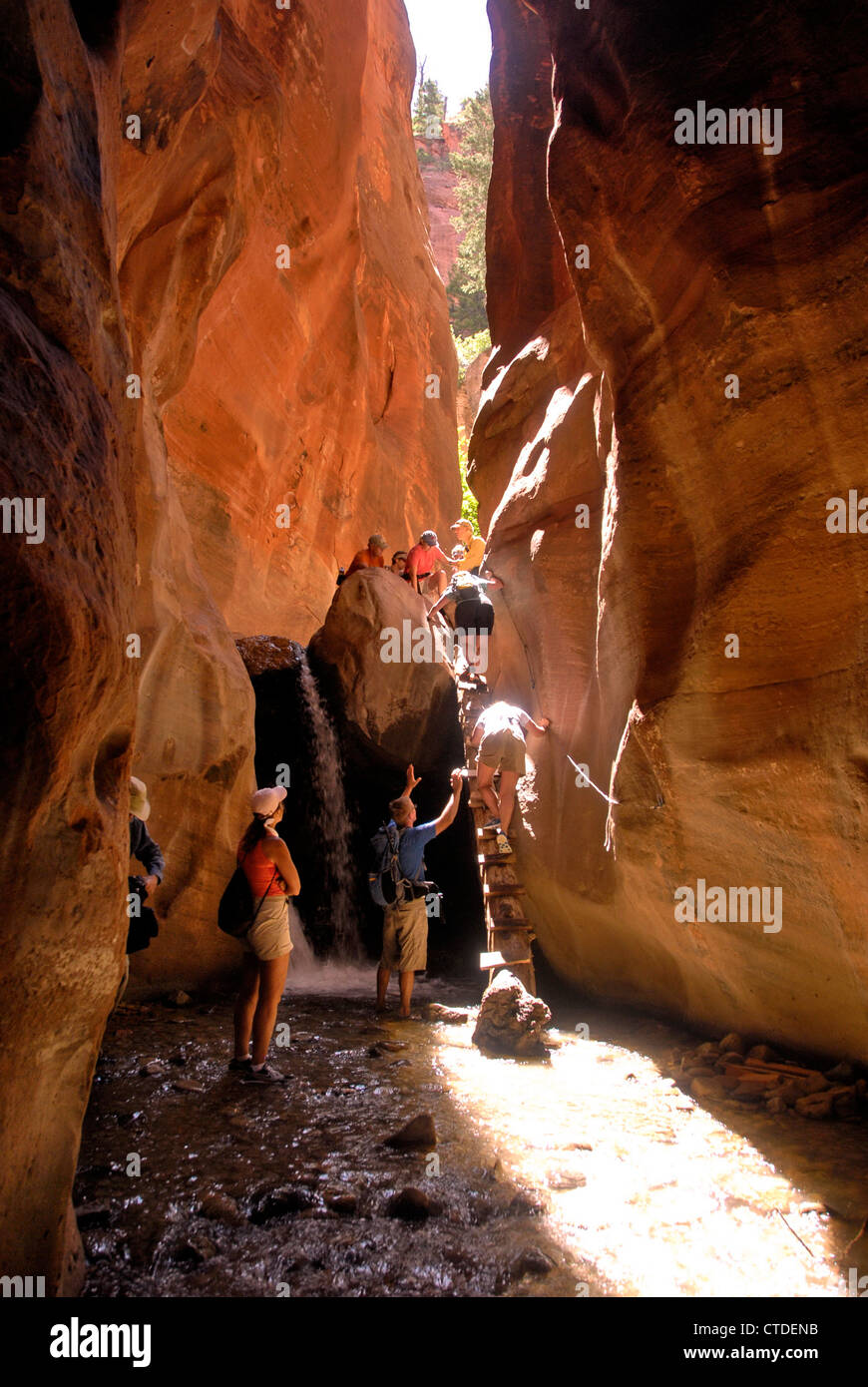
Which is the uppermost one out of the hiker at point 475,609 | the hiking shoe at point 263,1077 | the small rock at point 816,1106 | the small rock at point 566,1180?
the hiker at point 475,609

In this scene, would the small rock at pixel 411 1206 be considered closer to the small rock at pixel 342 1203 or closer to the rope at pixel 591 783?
the small rock at pixel 342 1203

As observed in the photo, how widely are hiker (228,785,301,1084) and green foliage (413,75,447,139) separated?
40.9 meters

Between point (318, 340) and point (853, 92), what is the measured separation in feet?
44.9

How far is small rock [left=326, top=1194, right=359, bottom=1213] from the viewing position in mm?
2705

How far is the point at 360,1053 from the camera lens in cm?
469

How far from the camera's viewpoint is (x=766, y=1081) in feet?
12.4

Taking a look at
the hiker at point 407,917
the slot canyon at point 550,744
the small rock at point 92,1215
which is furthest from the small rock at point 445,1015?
the small rock at point 92,1215

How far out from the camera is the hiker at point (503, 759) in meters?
7.15

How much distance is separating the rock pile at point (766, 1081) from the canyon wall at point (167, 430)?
301 cm

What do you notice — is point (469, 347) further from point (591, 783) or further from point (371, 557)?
point (591, 783)

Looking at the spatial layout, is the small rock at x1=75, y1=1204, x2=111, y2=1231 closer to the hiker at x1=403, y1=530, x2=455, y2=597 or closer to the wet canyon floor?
the wet canyon floor
